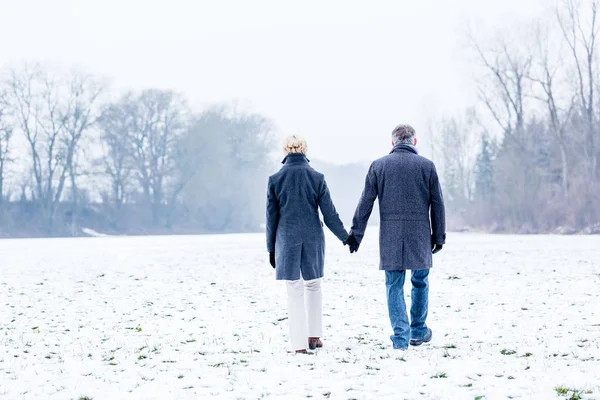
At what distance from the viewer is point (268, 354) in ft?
23.3

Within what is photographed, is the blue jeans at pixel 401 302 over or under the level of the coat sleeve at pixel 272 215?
under

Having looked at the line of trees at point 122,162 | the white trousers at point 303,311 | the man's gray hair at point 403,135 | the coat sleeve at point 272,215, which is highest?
the line of trees at point 122,162

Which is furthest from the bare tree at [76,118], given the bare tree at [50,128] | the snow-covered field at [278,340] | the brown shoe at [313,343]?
the brown shoe at [313,343]

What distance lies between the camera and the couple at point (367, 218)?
702cm

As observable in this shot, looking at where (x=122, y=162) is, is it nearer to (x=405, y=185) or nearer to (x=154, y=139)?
(x=154, y=139)

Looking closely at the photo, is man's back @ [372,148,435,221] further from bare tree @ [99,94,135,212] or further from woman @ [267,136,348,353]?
bare tree @ [99,94,135,212]

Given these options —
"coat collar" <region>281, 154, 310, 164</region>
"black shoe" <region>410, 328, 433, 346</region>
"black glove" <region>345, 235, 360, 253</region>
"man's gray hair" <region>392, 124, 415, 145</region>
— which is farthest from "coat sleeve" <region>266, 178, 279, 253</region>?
"black shoe" <region>410, 328, 433, 346</region>

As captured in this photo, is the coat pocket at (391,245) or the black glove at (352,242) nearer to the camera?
the coat pocket at (391,245)

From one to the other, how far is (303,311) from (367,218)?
1.10 metres

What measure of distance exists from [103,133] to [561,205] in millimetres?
40468

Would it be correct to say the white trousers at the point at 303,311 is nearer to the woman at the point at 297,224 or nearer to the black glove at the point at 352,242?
the woman at the point at 297,224

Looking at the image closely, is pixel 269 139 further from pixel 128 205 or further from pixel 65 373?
pixel 65 373

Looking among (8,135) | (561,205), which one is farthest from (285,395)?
(8,135)

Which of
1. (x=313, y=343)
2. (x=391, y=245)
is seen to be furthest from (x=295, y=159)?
(x=313, y=343)
